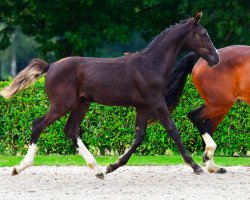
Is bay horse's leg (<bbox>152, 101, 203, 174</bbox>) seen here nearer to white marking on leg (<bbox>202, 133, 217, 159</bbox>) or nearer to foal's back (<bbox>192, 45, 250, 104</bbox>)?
white marking on leg (<bbox>202, 133, 217, 159</bbox>)

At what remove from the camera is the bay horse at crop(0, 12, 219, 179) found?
402 inches

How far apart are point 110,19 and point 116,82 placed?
11552 millimetres

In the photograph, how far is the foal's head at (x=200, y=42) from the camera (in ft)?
34.8

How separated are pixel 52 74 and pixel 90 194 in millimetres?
1919

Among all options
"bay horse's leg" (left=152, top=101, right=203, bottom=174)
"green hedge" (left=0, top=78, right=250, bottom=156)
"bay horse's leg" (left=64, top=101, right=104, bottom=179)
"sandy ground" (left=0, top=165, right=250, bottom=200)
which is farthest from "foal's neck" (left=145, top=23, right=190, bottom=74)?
"green hedge" (left=0, top=78, right=250, bottom=156)

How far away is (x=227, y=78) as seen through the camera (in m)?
11.6

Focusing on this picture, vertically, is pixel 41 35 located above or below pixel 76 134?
below

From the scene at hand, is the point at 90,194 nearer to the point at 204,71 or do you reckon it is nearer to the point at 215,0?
the point at 204,71

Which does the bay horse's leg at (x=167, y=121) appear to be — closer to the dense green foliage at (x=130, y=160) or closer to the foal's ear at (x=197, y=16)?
the foal's ear at (x=197, y=16)

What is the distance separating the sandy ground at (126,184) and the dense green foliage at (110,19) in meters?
9.37

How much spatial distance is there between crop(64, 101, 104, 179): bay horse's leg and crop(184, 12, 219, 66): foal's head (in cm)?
155

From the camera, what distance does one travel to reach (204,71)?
11727mm

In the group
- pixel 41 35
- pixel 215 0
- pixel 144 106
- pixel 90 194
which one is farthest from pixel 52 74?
pixel 41 35

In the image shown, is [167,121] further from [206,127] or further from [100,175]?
[206,127]
